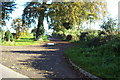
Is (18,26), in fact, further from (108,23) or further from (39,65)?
(39,65)

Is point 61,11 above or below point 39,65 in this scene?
above

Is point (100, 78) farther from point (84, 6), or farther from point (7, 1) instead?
point (7, 1)

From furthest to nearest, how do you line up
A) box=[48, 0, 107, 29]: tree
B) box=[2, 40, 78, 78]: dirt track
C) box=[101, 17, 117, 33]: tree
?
box=[101, 17, 117, 33]: tree → box=[48, 0, 107, 29]: tree → box=[2, 40, 78, 78]: dirt track

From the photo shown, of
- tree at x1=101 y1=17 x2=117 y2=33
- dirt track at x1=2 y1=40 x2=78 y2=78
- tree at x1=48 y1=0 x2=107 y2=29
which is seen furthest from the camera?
tree at x1=101 y1=17 x2=117 y2=33

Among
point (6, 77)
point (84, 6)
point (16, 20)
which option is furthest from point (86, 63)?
point (16, 20)

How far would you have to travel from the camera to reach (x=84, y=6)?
21.6 meters

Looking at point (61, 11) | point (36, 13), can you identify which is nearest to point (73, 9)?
point (61, 11)

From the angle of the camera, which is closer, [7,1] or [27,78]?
[27,78]

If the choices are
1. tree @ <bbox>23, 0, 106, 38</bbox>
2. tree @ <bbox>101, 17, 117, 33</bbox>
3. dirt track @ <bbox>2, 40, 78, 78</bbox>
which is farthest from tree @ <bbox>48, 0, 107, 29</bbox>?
dirt track @ <bbox>2, 40, 78, 78</bbox>

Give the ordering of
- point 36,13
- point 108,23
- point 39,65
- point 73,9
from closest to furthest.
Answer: point 39,65, point 73,9, point 36,13, point 108,23

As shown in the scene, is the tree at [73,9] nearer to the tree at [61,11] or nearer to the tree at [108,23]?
the tree at [61,11]

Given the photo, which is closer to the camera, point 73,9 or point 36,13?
point 73,9

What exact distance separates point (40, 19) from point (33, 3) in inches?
119

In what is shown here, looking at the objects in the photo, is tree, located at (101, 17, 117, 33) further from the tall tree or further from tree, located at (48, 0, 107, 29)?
the tall tree
